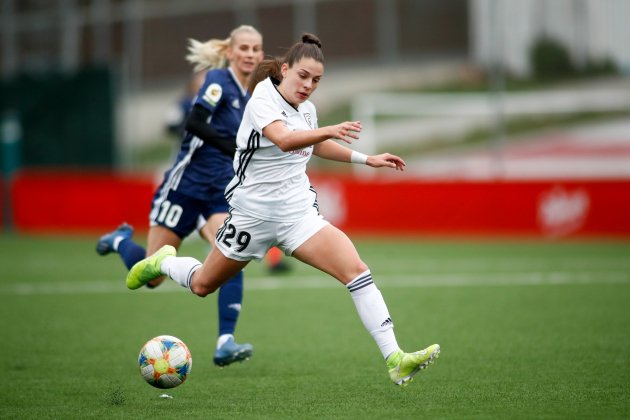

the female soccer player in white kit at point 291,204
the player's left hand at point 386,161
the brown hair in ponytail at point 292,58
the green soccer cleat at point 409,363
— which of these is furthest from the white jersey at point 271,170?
the green soccer cleat at point 409,363

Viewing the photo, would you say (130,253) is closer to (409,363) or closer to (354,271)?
(354,271)

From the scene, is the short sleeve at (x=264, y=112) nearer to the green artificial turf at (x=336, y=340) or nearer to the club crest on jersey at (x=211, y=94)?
the club crest on jersey at (x=211, y=94)

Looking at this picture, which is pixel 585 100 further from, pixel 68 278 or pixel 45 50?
pixel 45 50

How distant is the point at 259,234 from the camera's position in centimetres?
625

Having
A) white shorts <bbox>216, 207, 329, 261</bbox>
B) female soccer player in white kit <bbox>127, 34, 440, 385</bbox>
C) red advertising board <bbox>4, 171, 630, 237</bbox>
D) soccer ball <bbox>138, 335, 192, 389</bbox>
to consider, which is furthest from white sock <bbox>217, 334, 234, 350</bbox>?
red advertising board <bbox>4, 171, 630, 237</bbox>

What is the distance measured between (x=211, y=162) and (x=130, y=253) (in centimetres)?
104

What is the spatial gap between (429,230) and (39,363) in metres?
11.3

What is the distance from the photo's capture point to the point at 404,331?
8773 mm

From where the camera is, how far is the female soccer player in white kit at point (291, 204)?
599 cm

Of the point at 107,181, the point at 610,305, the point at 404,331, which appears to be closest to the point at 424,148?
the point at 107,181

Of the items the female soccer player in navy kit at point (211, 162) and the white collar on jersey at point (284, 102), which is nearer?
the white collar on jersey at point (284, 102)

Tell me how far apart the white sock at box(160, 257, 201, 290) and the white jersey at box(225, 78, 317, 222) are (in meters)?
0.67

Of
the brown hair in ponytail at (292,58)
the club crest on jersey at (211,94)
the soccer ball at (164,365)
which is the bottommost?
the soccer ball at (164,365)

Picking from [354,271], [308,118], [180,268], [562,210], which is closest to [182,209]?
[180,268]
